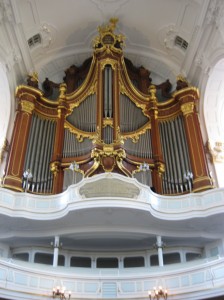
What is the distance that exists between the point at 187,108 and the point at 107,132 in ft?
14.3

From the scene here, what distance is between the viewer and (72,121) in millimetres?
18078

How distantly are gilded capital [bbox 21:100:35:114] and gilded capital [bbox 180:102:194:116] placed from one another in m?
7.30

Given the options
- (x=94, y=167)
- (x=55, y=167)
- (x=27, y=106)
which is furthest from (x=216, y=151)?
(x=27, y=106)

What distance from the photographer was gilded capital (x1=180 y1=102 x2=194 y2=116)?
18.0 metres

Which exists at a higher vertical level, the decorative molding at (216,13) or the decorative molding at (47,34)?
the decorative molding at (47,34)

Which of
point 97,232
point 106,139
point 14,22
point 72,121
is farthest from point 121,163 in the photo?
point 14,22

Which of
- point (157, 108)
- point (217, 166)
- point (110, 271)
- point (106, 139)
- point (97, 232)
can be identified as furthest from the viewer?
point (157, 108)

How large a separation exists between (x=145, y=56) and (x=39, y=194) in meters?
11.2

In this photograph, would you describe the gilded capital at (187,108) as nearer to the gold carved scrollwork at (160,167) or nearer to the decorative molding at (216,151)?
the decorative molding at (216,151)

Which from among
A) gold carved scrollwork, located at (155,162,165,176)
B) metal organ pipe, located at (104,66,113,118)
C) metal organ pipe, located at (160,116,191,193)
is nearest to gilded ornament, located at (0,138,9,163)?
metal organ pipe, located at (104,66,113,118)

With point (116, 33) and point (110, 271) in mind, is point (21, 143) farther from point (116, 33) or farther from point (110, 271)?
point (116, 33)

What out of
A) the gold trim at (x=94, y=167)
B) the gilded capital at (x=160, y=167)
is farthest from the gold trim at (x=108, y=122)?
the gilded capital at (x=160, y=167)

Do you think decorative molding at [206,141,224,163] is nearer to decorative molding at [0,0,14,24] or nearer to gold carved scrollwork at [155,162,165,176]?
gold carved scrollwork at [155,162,165,176]

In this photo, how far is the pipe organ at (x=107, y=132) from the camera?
1557 cm
